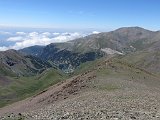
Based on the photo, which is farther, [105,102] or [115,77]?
[115,77]

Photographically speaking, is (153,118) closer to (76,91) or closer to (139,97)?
(139,97)

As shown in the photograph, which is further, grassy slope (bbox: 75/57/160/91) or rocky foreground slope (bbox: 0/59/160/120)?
grassy slope (bbox: 75/57/160/91)

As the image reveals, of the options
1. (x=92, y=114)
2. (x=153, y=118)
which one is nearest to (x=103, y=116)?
(x=92, y=114)

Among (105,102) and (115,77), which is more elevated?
(105,102)

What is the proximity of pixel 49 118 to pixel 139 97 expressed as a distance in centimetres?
1999

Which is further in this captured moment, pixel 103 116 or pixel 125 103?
pixel 125 103

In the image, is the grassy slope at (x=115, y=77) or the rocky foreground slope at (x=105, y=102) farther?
the grassy slope at (x=115, y=77)

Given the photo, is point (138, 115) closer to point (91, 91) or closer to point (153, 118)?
point (153, 118)

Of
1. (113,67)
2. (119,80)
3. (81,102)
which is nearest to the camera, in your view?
(81,102)

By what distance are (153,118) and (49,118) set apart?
12.0 meters

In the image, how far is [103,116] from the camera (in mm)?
36625

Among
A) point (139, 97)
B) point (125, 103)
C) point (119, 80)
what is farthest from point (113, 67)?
point (125, 103)

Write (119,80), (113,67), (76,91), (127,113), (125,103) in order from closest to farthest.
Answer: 1. (127,113)
2. (125,103)
3. (76,91)
4. (119,80)
5. (113,67)

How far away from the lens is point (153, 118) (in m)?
35.8
